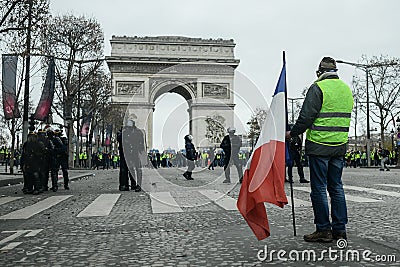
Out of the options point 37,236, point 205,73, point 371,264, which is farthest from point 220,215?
→ point 205,73

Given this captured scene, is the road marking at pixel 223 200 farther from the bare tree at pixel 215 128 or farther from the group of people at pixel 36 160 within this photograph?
the bare tree at pixel 215 128

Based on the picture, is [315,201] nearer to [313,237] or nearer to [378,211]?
[313,237]

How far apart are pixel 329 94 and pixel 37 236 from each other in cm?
348

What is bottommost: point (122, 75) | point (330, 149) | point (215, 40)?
point (330, 149)

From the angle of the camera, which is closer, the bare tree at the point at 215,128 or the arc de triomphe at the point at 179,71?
the bare tree at the point at 215,128

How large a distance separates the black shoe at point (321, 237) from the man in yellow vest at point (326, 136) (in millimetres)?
75

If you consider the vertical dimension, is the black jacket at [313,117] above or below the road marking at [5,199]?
above

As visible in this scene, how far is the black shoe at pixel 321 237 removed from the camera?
16.4ft

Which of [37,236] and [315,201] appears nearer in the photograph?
[315,201]

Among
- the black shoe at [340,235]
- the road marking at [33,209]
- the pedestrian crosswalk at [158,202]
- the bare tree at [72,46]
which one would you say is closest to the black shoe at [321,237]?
the black shoe at [340,235]

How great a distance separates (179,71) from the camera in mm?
53406

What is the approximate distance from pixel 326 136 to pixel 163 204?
14.8ft

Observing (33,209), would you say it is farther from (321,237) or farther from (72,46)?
(72,46)

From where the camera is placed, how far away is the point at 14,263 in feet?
14.6
